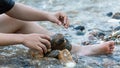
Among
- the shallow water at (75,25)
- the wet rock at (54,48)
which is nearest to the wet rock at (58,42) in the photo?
the wet rock at (54,48)

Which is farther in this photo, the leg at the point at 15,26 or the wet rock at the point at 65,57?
the leg at the point at 15,26

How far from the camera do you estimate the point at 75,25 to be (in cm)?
365

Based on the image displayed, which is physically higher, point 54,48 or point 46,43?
point 46,43

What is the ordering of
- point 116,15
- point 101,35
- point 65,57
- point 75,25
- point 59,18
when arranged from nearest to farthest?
point 65,57 → point 59,18 → point 101,35 → point 75,25 → point 116,15

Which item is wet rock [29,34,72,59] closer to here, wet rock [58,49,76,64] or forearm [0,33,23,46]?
wet rock [58,49,76,64]

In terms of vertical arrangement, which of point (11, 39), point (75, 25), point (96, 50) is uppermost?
point (11, 39)

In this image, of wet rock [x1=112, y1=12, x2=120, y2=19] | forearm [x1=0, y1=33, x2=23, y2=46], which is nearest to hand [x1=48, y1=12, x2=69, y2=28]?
forearm [x1=0, y1=33, x2=23, y2=46]

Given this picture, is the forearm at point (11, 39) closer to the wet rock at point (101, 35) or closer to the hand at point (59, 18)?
the hand at point (59, 18)

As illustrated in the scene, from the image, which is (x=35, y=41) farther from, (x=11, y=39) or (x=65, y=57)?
(x=65, y=57)

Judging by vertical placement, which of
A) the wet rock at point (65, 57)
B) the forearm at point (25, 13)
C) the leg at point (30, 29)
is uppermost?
the forearm at point (25, 13)

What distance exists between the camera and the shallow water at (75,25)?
2.42 metres

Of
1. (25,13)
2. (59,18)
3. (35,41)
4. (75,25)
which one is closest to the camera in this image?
(35,41)

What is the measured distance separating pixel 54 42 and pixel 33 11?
39cm

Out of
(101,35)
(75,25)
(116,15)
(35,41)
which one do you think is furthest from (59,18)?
(116,15)
